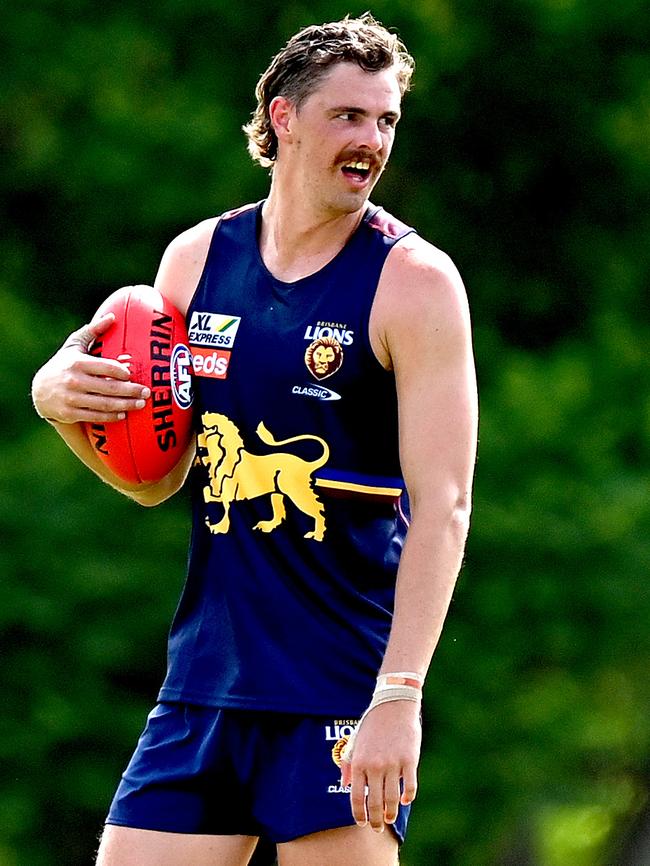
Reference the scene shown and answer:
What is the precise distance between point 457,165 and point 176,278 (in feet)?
15.2

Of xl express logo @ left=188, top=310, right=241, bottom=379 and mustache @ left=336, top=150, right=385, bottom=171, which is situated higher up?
mustache @ left=336, top=150, right=385, bottom=171

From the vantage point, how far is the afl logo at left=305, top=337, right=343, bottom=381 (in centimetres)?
333

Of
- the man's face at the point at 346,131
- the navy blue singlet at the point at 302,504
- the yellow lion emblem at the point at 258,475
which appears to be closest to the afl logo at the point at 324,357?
the navy blue singlet at the point at 302,504

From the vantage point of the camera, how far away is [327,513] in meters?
3.36

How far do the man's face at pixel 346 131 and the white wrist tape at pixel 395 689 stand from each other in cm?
88

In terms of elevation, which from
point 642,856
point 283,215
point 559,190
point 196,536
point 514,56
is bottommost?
point 642,856

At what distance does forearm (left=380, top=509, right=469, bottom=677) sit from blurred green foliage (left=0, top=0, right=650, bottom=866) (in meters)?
3.92

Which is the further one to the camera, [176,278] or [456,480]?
[176,278]

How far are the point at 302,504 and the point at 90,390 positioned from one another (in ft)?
1.54

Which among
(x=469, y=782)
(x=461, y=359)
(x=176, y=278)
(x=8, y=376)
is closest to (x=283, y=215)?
(x=176, y=278)

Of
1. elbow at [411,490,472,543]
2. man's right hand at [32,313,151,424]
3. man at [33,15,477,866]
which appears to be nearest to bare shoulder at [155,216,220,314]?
man at [33,15,477,866]

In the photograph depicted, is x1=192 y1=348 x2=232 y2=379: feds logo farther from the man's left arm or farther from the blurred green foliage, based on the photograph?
the blurred green foliage

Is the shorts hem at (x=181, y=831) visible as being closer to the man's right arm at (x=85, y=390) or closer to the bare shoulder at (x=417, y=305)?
the man's right arm at (x=85, y=390)

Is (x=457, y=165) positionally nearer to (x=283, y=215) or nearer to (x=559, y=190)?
(x=559, y=190)
